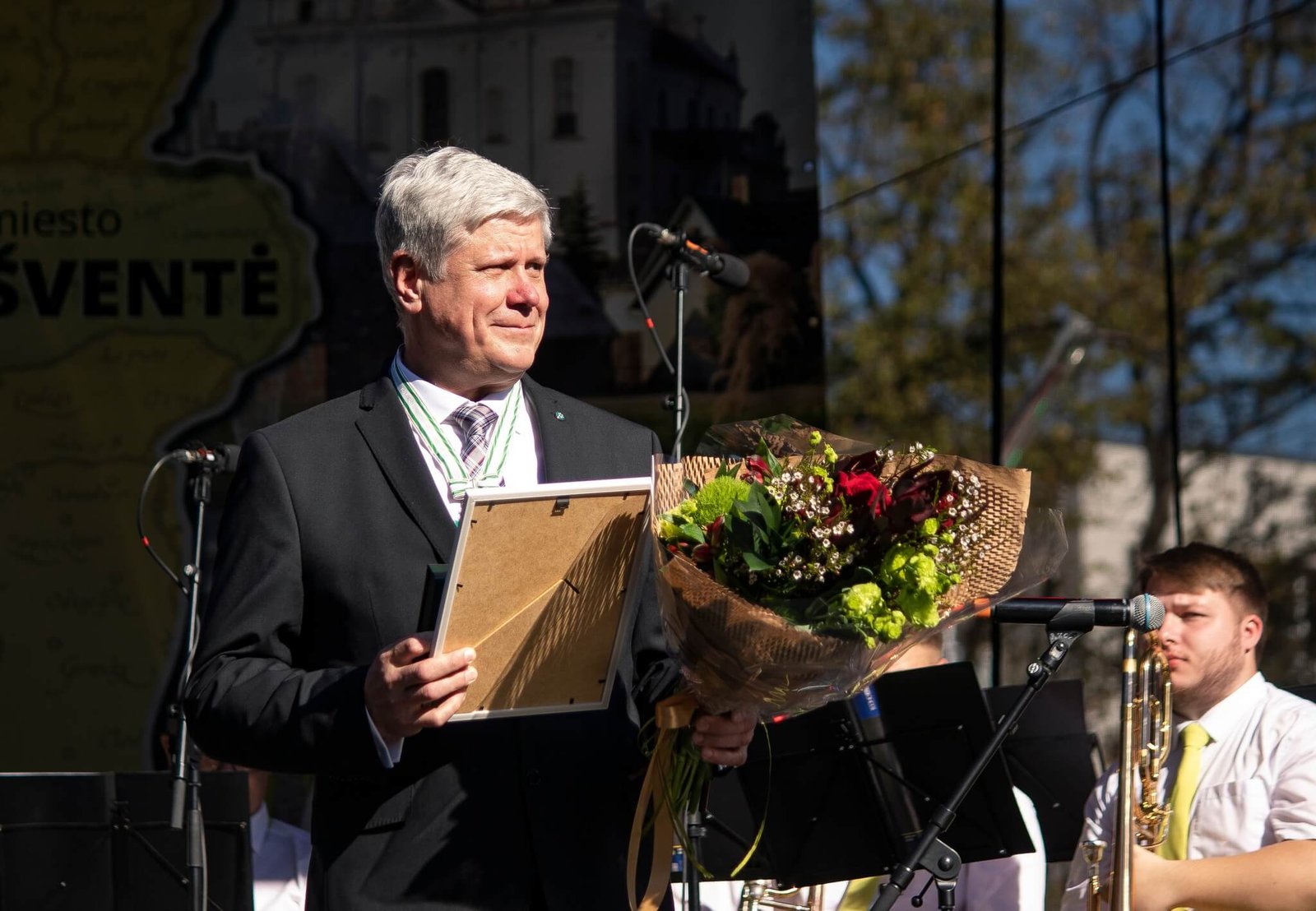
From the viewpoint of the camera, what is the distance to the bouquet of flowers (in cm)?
212

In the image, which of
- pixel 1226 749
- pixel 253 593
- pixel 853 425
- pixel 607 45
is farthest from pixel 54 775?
pixel 853 425

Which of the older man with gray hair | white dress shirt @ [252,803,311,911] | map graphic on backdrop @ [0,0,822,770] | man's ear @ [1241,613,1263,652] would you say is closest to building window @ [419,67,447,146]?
map graphic on backdrop @ [0,0,822,770]

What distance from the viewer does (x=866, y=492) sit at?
2.16m

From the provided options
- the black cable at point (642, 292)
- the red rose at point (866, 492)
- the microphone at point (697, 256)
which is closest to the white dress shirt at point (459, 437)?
the red rose at point (866, 492)

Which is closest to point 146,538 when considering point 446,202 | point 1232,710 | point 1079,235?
point 446,202

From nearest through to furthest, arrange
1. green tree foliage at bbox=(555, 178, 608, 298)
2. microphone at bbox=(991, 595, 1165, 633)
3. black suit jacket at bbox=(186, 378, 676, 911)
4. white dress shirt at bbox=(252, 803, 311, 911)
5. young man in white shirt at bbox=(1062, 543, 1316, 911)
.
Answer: black suit jacket at bbox=(186, 378, 676, 911), microphone at bbox=(991, 595, 1165, 633), young man in white shirt at bbox=(1062, 543, 1316, 911), white dress shirt at bbox=(252, 803, 311, 911), green tree foliage at bbox=(555, 178, 608, 298)

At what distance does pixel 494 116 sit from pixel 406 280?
381 cm

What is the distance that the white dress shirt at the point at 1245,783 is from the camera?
4047mm

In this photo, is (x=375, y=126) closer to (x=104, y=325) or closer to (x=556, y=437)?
(x=104, y=325)

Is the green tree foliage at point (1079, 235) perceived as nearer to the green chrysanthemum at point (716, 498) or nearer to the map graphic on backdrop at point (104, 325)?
the map graphic on backdrop at point (104, 325)

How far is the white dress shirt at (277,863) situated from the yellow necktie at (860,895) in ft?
6.12

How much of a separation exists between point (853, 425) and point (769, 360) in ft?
36.3

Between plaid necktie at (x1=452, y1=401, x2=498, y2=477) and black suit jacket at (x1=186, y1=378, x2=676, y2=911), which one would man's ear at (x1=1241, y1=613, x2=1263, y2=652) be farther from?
plaid necktie at (x1=452, y1=401, x2=498, y2=477)

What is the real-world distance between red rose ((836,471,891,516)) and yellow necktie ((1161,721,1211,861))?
241 centimetres
